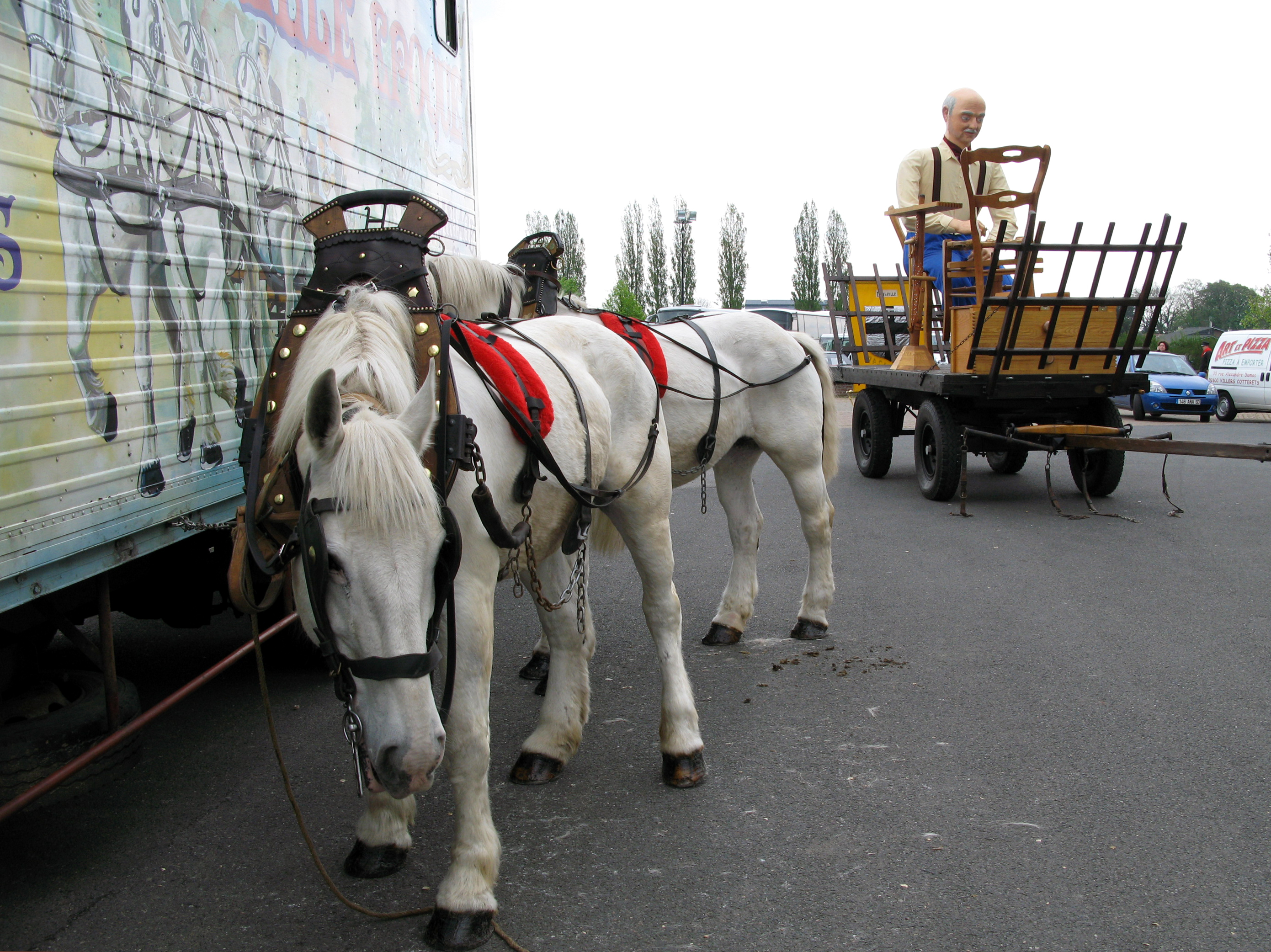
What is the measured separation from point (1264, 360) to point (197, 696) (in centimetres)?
2068

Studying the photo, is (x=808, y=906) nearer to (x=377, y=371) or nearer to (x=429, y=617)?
Answer: (x=429, y=617)

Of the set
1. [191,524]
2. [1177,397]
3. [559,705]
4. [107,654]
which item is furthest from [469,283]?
[1177,397]

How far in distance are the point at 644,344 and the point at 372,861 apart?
212 centimetres

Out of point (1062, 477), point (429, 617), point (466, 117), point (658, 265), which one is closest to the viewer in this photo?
point (429, 617)

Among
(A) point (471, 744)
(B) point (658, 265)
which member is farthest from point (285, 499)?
(B) point (658, 265)

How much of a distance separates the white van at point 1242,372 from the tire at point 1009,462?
38.1 ft

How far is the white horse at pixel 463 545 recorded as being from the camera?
1.99 m

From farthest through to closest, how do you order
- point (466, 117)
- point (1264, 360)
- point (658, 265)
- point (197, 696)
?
point (658, 265)
point (1264, 360)
point (466, 117)
point (197, 696)

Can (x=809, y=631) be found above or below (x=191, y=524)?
below

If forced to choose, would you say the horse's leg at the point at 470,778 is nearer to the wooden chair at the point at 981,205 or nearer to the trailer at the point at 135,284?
the trailer at the point at 135,284

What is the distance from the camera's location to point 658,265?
2076 inches

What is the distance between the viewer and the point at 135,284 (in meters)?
2.80

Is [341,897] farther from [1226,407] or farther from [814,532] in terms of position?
[1226,407]

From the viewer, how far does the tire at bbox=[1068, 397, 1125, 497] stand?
837 cm
